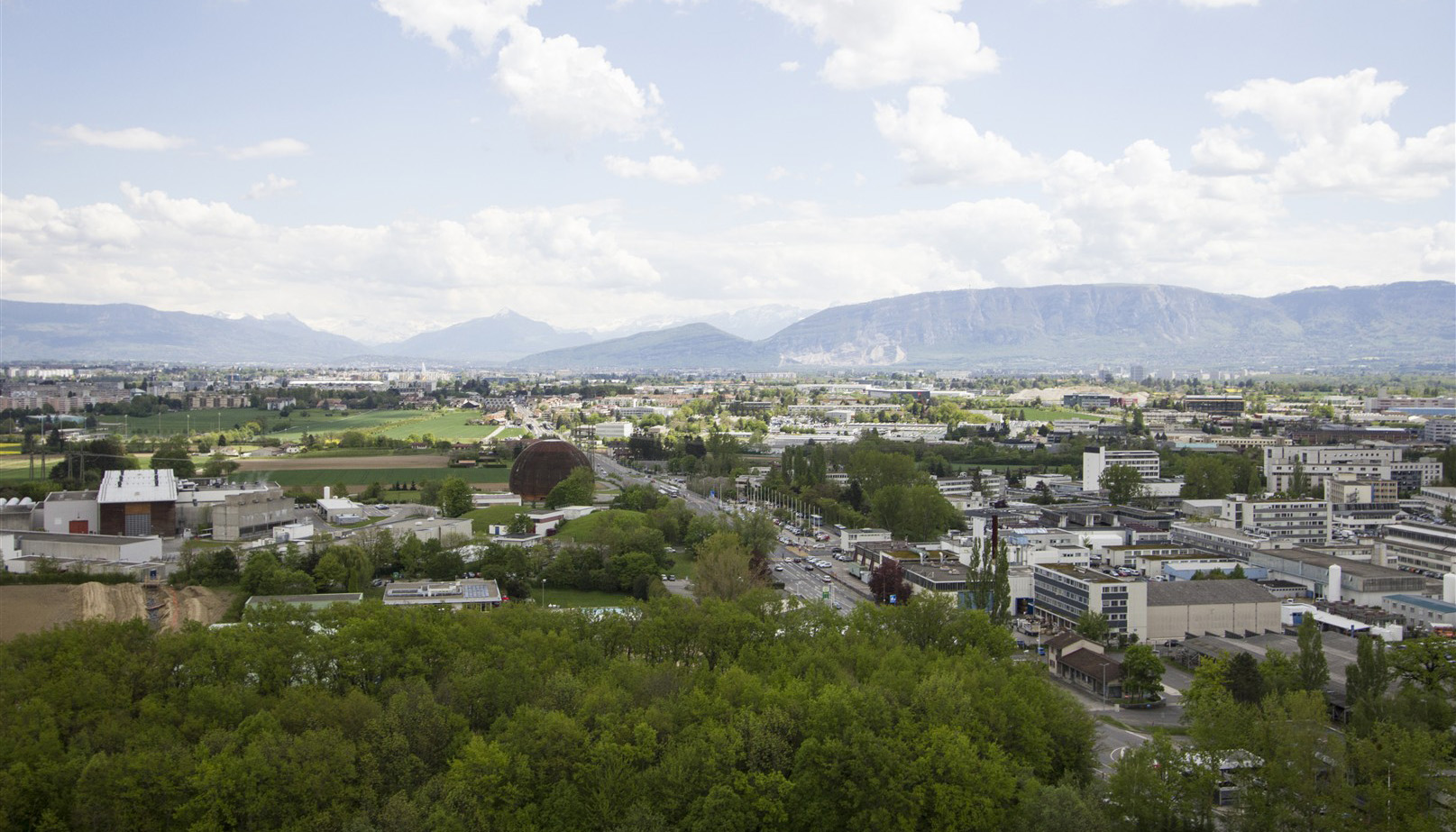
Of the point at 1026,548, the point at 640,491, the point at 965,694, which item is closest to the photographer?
the point at 965,694

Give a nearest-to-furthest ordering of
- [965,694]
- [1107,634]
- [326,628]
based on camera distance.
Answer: [965,694]
[326,628]
[1107,634]

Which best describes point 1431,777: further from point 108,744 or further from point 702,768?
point 108,744

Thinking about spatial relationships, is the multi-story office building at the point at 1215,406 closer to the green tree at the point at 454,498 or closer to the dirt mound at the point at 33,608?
the green tree at the point at 454,498

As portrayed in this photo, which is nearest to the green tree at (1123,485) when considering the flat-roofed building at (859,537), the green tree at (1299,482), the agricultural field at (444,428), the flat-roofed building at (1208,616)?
the green tree at (1299,482)

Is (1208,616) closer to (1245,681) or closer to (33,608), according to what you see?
(1245,681)

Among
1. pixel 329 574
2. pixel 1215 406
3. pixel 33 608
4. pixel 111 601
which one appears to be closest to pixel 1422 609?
pixel 329 574

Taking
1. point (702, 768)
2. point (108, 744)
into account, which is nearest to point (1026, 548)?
point (702, 768)

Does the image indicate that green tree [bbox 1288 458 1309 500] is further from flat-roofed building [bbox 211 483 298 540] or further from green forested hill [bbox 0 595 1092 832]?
flat-roofed building [bbox 211 483 298 540]
